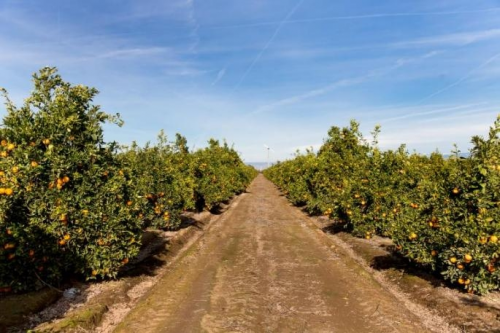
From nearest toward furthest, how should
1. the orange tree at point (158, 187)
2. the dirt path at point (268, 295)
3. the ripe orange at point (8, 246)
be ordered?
1. the dirt path at point (268, 295)
2. the ripe orange at point (8, 246)
3. the orange tree at point (158, 187)

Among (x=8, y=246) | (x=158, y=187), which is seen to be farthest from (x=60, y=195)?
(x=158, y=187)

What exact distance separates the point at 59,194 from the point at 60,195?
0.04m

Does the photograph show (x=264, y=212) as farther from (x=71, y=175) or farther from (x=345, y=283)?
(x=71, y=175)

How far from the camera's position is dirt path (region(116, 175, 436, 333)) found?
796cm

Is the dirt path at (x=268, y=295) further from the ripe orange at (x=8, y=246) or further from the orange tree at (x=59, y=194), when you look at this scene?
the ripe orange at (x=8, y=246)

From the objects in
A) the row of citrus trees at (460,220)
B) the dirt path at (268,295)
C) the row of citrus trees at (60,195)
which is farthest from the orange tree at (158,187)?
the row of citrus trees at (460,220)

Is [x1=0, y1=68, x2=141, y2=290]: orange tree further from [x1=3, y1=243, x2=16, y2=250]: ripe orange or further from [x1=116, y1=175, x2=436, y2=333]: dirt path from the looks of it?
[x1=116, y1=175, x2=436, y2=333]: dirt path

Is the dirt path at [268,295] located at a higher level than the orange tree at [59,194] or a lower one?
lower

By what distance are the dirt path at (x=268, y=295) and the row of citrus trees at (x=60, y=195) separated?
6.95 ft

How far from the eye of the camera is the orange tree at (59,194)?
8.48 m

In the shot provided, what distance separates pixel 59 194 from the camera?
29.5 ft

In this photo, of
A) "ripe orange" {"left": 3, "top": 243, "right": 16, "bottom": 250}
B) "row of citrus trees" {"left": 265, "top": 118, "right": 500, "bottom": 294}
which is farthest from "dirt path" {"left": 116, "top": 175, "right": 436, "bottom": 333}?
"ripe orange" {"left": 3, "top": 243, "right": 16, "bottom": 250}

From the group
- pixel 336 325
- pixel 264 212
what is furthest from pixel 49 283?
pixel 264 212

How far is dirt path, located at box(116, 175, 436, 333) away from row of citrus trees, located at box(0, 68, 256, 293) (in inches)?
83.4
